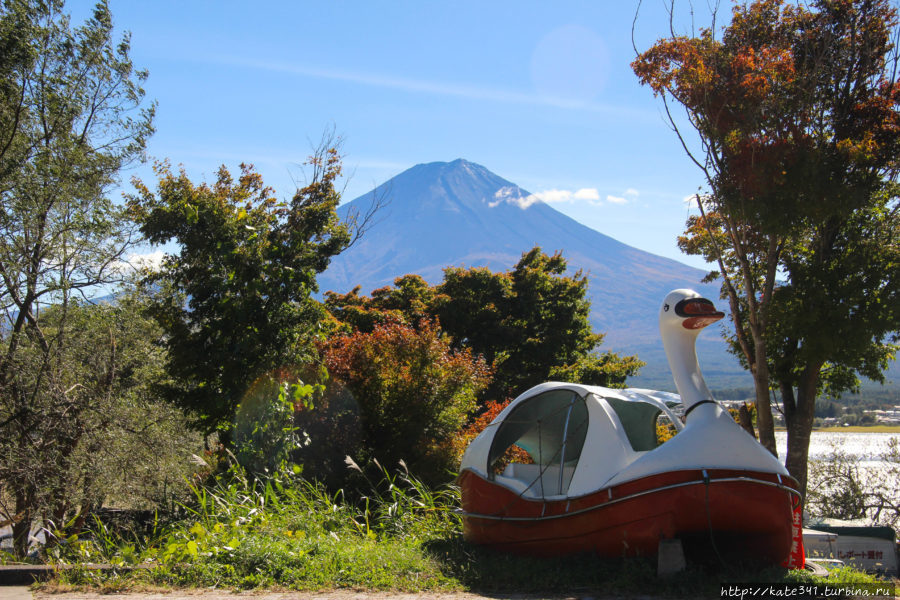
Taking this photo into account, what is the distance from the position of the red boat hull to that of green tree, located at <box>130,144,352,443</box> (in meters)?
6.73

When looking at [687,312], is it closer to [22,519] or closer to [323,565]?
[323,565]

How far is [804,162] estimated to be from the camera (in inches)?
440

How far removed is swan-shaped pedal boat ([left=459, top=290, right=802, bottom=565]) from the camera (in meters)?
5.94

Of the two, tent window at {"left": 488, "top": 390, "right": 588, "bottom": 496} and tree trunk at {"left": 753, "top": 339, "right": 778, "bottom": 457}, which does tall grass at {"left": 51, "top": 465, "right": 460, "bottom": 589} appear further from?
tree trunk at {"left": 753, "top": 339, "right": 778, "bottom": 457}

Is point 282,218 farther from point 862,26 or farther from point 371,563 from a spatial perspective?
point 862,26

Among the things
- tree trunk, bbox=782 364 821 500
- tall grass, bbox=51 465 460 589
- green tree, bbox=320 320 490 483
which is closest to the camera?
tall grass, bbox=51 465 460 589

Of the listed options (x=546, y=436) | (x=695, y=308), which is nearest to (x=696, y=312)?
(x=695, y=308)

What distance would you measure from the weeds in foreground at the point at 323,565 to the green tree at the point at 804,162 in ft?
20.9

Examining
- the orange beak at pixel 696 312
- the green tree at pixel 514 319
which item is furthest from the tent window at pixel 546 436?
the green tree at pixel 514 319

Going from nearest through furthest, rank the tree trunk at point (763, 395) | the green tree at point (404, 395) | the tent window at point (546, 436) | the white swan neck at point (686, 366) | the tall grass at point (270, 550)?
the tall grass at point (270, 550), the white swan neck at point (686, 366), the tent window at point (546, 436), the tree trunk at point (763, 395), the green tree at point (404, 395)

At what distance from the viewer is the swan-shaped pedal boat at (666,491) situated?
594 cm

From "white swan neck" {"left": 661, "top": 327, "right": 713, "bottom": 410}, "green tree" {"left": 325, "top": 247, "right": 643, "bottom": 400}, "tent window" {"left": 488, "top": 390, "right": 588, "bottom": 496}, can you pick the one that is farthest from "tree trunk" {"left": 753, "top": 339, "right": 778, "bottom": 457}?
"green tree" {"left": 325, "top": 247, "right": 643, "bottom": 400}

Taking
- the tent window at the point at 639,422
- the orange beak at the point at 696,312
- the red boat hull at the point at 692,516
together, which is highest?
the orange beak at the point at 696,312

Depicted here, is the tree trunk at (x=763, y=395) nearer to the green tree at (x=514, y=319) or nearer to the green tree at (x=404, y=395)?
the green tree at (x=404, y=395)
